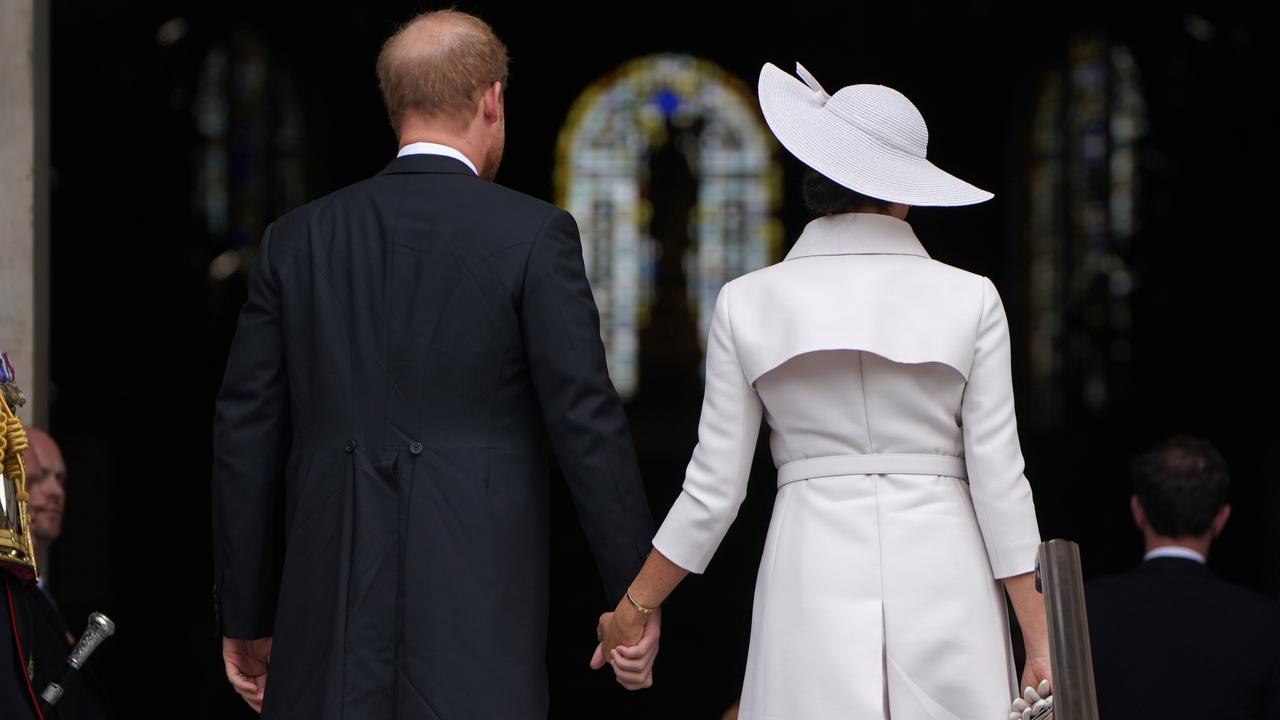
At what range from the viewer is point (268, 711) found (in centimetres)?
367

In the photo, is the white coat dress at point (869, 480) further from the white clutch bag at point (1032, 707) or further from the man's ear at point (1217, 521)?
the man's ear at point (1217, 521)

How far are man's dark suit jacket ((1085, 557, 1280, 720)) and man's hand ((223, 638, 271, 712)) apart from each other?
1743 millimetres

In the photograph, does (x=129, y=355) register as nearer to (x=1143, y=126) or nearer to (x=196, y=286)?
(x=196, y=286)

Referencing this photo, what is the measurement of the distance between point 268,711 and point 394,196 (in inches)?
36.7

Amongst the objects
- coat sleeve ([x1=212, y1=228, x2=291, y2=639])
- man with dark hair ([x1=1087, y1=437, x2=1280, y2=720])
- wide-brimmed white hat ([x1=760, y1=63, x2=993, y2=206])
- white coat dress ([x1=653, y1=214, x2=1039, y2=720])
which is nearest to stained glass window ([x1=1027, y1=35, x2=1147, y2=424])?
man with dark hair ([x1=1087, y1=437, x2=1280, y2=720])

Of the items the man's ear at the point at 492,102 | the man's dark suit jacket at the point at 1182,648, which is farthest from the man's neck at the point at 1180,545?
the man's ear at the point at 492,102

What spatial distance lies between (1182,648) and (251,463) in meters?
2.01

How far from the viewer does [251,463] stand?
3.71m

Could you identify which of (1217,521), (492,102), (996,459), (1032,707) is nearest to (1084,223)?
(1217,521)

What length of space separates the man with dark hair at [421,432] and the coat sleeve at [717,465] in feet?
0.41

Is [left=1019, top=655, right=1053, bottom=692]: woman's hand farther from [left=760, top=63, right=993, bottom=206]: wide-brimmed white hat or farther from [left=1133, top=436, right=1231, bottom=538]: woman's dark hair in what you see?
[left=1133, top=436, right=1231, bottom=538]: woman's dark hair

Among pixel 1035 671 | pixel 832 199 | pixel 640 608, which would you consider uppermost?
pixel 832 199

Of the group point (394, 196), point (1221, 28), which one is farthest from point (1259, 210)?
point (394, 196)

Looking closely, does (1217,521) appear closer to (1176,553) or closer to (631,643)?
(1176,553)
